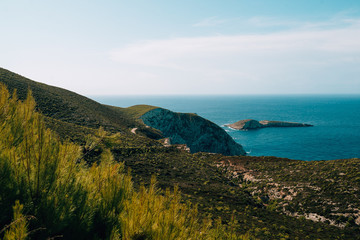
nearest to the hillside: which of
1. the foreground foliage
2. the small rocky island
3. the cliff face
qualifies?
the foreground foliage

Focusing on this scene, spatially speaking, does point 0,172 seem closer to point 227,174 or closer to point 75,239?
point 75,239

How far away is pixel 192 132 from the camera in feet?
302

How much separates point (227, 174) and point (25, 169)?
35.8 m

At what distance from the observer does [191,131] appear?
9194 cm

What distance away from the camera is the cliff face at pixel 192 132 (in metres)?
89.2

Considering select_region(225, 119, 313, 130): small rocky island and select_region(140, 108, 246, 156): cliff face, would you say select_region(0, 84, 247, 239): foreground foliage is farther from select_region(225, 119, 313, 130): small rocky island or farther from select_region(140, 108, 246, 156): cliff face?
select_region(225, 119, 313, 130): small rocky island

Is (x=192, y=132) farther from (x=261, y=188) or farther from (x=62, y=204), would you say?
(x=62, y=204)

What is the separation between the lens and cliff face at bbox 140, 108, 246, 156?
89.2 meters

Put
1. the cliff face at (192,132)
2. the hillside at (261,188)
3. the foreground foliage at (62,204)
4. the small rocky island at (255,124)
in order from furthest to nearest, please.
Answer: the small rocky island at (255,124), the cliff face at (192,132), the hillside at (261,188), the foreground foliage at (62,204)

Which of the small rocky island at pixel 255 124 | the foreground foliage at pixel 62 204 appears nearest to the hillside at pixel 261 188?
the foreground foliage at pixel 62 204

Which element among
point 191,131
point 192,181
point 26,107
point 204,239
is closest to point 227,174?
point 192,181

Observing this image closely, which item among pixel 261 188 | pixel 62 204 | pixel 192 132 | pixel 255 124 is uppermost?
pixel 62 204

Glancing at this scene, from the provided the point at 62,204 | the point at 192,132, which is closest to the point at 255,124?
the point at 192,132

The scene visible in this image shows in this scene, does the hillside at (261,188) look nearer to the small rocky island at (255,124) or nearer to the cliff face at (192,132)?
the cliff face at (192,132)
